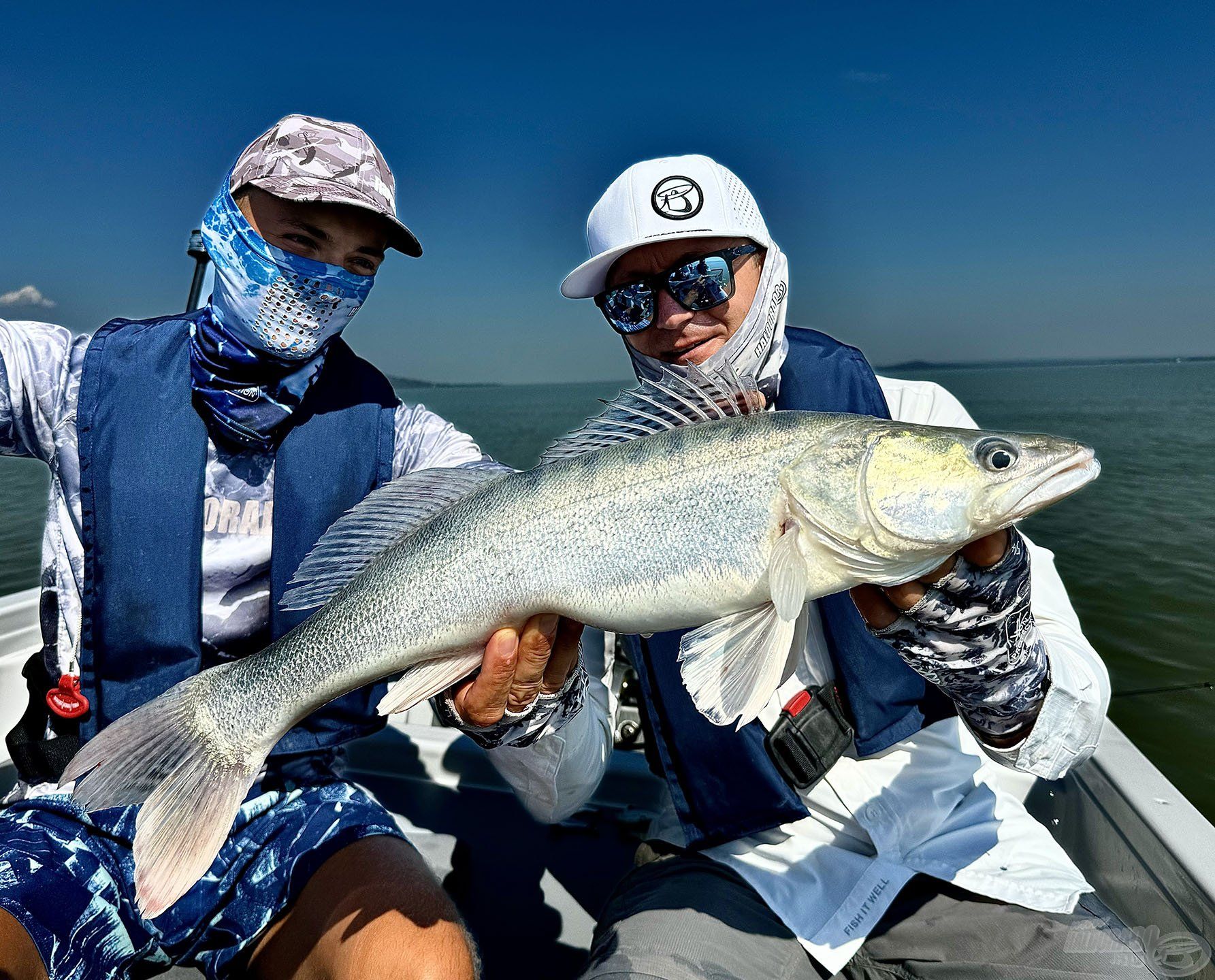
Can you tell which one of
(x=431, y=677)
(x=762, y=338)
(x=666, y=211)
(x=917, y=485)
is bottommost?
(x=431, y=677)

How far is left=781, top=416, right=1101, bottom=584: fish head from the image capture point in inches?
76.2

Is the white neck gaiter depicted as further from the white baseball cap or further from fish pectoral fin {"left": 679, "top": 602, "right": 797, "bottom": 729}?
fish pectoral fin {"left": 679, "top": 602, "right": 797, "bottom": 729}

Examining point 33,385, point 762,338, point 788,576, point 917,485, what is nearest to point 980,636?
point 917,485

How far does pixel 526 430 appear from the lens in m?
37.6

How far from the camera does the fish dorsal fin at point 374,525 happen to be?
2475 mm

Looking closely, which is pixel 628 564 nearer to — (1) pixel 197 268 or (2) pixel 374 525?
(2) pixel 374 525

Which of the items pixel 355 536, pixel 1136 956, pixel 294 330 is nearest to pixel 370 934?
pixel 355 536

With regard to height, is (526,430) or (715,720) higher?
(715,720)

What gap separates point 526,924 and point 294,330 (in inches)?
112

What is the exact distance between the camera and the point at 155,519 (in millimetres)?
2883

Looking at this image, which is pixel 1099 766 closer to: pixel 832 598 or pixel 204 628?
pixel 832 598

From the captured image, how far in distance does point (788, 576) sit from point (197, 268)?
4485 millimetres

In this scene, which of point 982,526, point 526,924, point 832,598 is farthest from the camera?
point 526,924

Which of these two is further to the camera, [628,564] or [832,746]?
A: [832,746]
